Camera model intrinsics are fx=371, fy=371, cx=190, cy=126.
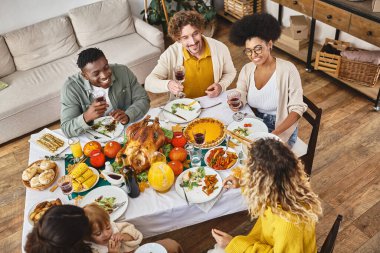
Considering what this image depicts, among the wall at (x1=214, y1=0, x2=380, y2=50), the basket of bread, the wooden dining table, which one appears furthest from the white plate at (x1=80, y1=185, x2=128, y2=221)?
the wall at (x1=214, y1=0, x2=380, y2=50)

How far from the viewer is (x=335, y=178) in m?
2.82

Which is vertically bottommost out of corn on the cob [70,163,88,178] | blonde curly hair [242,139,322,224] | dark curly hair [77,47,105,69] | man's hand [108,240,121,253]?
man's hand [108,240,121,253]

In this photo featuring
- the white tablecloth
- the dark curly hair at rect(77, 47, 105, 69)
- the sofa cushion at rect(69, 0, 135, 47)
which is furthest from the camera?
the sofa cushion at rect(69, 0, 135, 47)

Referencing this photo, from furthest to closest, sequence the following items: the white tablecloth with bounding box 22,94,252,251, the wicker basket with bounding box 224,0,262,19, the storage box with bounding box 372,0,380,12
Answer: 1. the wicker basket with bounding box 224,0,262,19
2. the storage box with bounding box 372,0,380,12
3. the white tablecloth with bounding box 22,94,252,251

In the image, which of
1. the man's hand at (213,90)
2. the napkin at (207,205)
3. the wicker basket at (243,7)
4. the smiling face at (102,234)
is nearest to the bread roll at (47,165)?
the smiling face at (102,234)

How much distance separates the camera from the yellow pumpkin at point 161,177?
175cm

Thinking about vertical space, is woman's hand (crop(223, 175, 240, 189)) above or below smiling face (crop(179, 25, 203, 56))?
below

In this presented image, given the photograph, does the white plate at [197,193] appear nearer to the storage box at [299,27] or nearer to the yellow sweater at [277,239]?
the yellow sweater at [277,239]

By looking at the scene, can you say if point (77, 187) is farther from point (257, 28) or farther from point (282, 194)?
point (257, 28)

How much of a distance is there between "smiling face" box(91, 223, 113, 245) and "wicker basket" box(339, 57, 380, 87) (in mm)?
2775

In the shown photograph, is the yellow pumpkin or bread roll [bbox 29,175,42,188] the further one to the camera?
bread roll [bbox 29,175,42,188]

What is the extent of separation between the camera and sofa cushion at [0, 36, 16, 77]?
3578 millimetres

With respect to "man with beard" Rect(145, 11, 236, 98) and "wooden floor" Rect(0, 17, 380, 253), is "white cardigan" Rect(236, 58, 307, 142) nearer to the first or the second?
"man with beard" Rect(145, 11, 236, 98)

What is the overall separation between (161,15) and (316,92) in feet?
6.40
